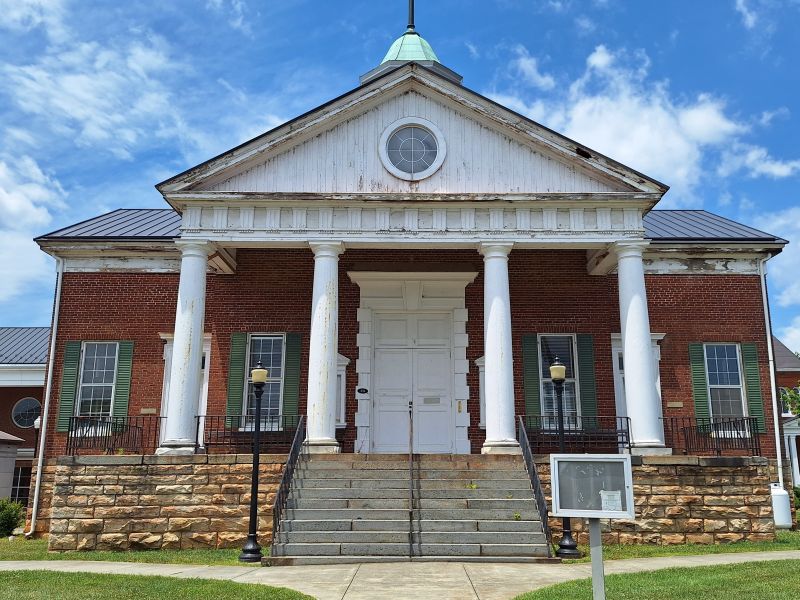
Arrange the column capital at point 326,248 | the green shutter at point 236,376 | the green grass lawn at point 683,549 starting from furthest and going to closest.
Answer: the green shutter at point 236,376 < the column capital at point 326,248 < the green grass lawn at point 683,549

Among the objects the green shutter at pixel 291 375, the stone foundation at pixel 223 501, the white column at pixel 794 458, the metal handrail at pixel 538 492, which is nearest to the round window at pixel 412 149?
the green shutter at pixel 291 375

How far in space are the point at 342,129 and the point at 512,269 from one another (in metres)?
5.29

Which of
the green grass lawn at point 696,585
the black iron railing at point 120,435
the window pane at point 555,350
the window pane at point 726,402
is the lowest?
the green grass lawn at point 696,585

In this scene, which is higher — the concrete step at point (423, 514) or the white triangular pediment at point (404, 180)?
the white triangular pediment at point (404, 180)

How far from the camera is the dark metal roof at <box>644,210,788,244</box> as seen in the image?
1841cm

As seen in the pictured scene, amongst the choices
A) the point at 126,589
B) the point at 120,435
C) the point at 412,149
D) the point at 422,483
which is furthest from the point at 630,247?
the point at 120,435

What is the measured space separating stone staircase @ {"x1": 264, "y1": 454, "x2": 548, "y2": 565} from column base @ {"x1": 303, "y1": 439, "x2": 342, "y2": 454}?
21cm

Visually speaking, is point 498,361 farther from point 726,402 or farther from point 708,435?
point 726,402

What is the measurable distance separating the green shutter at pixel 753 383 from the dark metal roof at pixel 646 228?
104 inches

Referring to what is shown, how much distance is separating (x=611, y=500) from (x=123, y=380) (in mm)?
13975

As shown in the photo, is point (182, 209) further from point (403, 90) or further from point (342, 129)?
point (403, 90)

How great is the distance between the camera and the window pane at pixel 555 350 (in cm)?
1777

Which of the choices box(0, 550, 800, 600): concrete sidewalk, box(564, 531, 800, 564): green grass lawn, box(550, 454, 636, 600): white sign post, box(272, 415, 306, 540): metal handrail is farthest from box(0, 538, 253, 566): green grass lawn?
box(550, 454, 636, 600): white sign post

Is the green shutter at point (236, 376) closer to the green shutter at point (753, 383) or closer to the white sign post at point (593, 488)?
the white sign post at point (593, 488)
